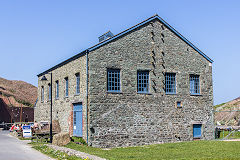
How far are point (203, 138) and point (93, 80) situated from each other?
10.5m

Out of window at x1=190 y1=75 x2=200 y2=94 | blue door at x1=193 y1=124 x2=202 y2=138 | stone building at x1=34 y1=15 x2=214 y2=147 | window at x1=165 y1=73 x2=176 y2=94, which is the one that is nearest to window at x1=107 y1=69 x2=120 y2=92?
stone building at x1=34 y1=15 x2=214 y2=147

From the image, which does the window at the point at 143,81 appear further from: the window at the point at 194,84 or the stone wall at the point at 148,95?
the window at the point at 194,84

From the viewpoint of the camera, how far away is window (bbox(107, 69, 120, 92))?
1958 centimetres

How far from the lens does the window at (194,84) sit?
76.1ft

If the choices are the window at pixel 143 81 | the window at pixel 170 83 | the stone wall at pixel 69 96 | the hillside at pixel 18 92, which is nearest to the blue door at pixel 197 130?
the window at pixel 170 83

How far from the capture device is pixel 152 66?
69.7 ft

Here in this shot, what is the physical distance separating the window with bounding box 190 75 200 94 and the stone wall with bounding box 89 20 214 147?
351mm

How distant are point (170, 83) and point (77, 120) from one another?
7.60 meters

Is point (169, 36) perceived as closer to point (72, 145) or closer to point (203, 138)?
point (203, 138)

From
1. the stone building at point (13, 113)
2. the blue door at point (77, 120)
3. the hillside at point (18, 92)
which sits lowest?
the stone building at point (13, 113)

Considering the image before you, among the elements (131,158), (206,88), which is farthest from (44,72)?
(131,158)

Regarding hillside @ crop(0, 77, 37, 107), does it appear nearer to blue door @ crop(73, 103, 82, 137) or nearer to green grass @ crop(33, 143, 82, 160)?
blue door @ crop(73, 103, 82, 137)

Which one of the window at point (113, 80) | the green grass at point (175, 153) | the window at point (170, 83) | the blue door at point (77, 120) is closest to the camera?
the green grass at point (175, 153)

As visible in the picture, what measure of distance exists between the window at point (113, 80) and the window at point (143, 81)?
1685mm
